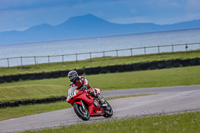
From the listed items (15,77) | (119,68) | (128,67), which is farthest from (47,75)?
(128,67)

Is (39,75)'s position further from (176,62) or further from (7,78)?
(176,62)

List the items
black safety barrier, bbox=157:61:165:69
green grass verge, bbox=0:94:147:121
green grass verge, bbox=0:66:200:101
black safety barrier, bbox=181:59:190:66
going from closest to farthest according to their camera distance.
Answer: green grass verge, bbox=0:94:147:121
green grass verge, bbox=0:66:200:101
black safety barrier, bbox=181:59:190:66
black safety barrier, bbox=157:61:165:69


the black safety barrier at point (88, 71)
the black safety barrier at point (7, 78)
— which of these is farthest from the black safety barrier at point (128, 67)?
the black safety barrier at point (7, 78)

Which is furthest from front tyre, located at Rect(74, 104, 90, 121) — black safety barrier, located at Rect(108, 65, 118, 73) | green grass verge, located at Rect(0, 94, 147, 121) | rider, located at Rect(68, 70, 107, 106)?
black safety barrier, located at Rect(108, 65, 118, 73)

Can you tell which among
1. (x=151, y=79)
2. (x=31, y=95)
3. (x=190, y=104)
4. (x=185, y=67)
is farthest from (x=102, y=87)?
(x=190, y=104)

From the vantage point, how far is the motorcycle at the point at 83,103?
1146 centimetres

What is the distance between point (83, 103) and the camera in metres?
11.7

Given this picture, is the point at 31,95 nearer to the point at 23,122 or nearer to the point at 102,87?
the point at 102,87

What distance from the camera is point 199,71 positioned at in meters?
31.8

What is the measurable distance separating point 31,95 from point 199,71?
50.1 ft

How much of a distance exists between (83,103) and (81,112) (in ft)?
1.03

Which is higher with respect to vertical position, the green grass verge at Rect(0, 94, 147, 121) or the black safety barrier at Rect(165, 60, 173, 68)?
the black safety barrier at Rect(165, 60, 173, 68)

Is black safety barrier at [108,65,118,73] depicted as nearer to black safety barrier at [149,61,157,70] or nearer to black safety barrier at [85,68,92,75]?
black safety barrier at [85,68,92,75]

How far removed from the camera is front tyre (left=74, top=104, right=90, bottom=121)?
11383 millimetres
